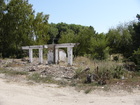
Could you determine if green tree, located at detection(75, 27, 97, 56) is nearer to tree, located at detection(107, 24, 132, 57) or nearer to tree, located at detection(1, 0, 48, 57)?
tree, located at detection(107, 24, 132, 57)

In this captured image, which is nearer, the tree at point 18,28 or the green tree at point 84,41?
the green tree at point 84,41

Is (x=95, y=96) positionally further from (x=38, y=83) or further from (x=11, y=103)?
(x=38, y=83)

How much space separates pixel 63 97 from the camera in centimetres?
791

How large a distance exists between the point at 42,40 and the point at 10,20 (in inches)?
247

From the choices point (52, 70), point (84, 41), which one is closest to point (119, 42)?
point (84, 41)

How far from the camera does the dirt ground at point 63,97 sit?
7.05 metres

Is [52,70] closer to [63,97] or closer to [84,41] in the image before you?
[63,97]

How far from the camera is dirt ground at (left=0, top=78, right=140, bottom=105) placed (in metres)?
7.05

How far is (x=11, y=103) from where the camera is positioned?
6.84 meters

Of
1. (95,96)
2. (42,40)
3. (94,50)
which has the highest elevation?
(42,40)

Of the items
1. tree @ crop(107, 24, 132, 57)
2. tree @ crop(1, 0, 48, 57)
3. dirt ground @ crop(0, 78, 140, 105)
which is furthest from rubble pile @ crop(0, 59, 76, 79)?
tree @ crop(1, 0, 48, 57)

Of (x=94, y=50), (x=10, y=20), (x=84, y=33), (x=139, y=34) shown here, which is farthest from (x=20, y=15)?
(x=139, y=34)

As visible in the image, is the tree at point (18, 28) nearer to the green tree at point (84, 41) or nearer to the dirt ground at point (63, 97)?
the green tree at point (84, 41)

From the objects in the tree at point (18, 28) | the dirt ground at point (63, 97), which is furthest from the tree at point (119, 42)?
the dirt ground at point (63, 97)
